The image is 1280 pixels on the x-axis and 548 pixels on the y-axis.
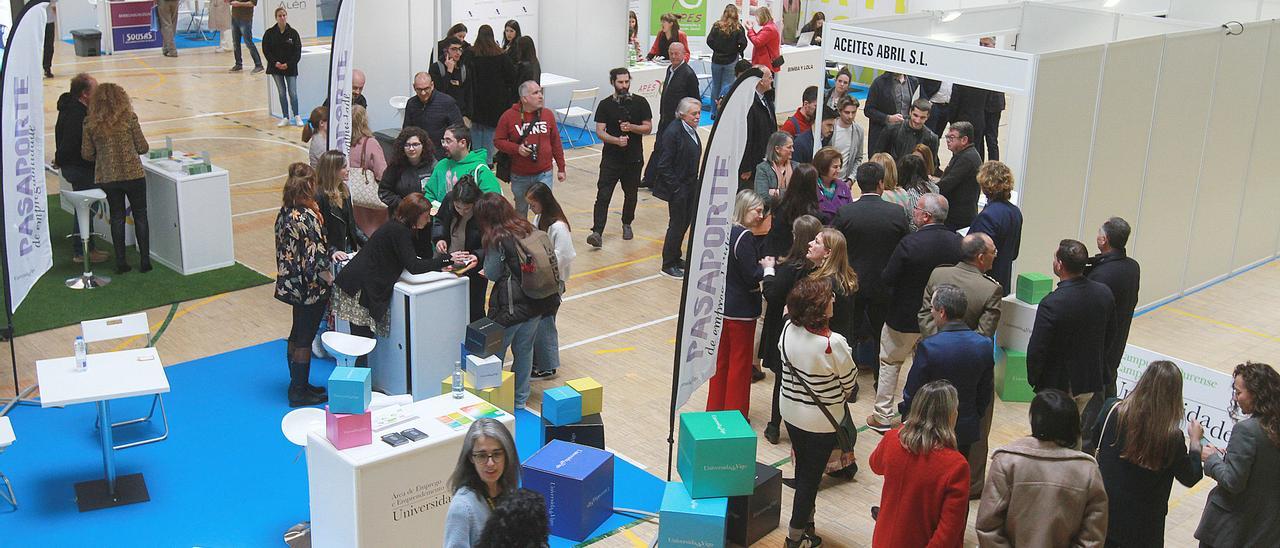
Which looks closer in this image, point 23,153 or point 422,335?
point 23,153

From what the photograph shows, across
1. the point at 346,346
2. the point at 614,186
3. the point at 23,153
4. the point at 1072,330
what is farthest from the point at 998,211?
the point at 23,153

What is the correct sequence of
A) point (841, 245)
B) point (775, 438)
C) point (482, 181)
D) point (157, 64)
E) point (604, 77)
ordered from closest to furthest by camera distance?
point (841, 245), point (775, 438), point (482, 181), point (604, 77), point (157, 64)

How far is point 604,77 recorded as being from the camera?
14.5 metres

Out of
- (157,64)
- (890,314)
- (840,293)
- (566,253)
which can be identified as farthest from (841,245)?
(157,64)

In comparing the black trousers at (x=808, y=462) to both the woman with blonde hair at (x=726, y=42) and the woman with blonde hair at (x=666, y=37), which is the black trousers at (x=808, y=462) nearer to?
the woman with blonde hair at (x=726, y=42)

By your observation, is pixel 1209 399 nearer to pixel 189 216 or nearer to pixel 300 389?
pixel 300 389

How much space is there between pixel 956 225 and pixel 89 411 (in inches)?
228

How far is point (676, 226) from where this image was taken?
31.5 ft

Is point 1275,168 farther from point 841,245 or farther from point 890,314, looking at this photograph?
point 841,245

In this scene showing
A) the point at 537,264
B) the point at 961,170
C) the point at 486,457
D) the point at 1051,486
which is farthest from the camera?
the point at 961,170

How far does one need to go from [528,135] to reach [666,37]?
260 inches

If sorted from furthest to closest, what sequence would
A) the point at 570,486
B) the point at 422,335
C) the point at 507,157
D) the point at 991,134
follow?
the point at 991,134 → the point at 507,157 → the point at 422,335 → the point at 570,486

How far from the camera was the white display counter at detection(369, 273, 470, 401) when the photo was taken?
702 cm

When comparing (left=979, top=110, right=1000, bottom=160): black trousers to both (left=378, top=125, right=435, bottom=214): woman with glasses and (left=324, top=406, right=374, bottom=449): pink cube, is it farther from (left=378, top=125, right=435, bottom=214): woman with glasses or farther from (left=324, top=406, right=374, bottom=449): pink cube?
(left=324, top=406, right=374, bottom=449): pink cube
